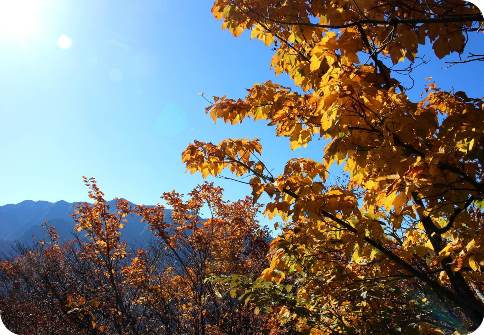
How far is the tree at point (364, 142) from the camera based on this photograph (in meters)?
2.04

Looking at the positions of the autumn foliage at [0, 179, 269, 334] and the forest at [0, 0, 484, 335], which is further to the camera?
the autumn foliage at [0, 179, 269, 334]

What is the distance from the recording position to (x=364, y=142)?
2234 millimetres

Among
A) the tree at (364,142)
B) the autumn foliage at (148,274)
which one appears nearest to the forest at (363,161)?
the tree at (364,142)

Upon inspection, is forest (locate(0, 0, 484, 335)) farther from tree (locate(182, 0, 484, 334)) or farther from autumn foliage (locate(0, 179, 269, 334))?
autumn foliage (locate(0, 179, 269, 334))

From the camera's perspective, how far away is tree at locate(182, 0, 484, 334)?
2.04 m

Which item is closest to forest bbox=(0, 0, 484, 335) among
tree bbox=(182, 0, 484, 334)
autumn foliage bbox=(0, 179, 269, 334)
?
tree bbox=(182, 0, 484, 334)

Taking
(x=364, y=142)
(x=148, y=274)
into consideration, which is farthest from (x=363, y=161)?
(x=148, y=274)

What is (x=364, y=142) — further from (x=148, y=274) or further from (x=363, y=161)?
(x=148, y=274)

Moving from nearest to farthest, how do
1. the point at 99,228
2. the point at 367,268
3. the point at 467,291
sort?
the point at 467,291 < the point at 367,268 < the point at 99,228

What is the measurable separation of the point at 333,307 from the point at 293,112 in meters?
2.30

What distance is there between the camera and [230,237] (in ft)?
36.8

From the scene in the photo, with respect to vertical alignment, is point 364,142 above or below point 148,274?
below

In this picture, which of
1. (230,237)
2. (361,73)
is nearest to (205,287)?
(230,237)

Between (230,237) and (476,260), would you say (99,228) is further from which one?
(476,260)
